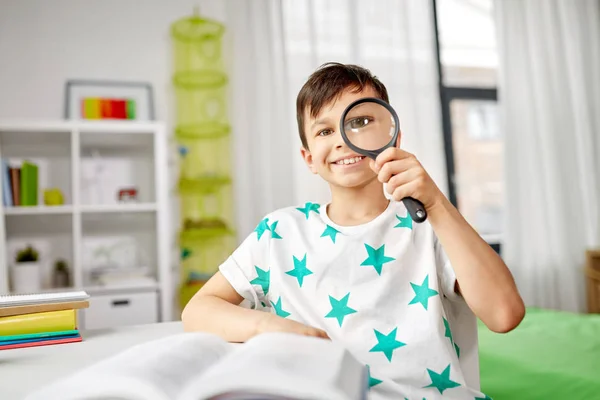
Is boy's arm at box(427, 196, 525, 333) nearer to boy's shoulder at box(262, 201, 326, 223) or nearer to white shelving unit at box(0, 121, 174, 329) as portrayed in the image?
boy's shoulder at box(262, 201, 326, 223)

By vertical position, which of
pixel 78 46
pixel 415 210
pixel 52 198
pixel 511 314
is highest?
pixel 78 46

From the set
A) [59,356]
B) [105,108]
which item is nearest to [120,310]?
[105,108]

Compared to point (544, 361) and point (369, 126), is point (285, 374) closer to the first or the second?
point (369, 126)

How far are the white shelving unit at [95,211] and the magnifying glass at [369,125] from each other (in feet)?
7.42

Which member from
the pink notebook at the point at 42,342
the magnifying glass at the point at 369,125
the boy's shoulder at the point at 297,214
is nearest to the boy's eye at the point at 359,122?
the magnifying glass at the point at 369,125

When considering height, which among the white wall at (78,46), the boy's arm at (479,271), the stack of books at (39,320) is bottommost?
the stack of books at (39,320)

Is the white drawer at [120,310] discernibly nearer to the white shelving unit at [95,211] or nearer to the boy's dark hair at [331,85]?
the white shelving unit at [95,211]

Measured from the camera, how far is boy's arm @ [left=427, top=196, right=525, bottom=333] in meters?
0.81

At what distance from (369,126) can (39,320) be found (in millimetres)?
705

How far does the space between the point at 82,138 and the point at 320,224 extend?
2.45m

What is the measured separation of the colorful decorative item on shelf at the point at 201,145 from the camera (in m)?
3.26

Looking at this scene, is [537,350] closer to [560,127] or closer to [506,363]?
[506,363]

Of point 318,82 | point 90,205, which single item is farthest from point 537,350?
point 90,205

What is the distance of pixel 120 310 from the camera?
9.48 ft
